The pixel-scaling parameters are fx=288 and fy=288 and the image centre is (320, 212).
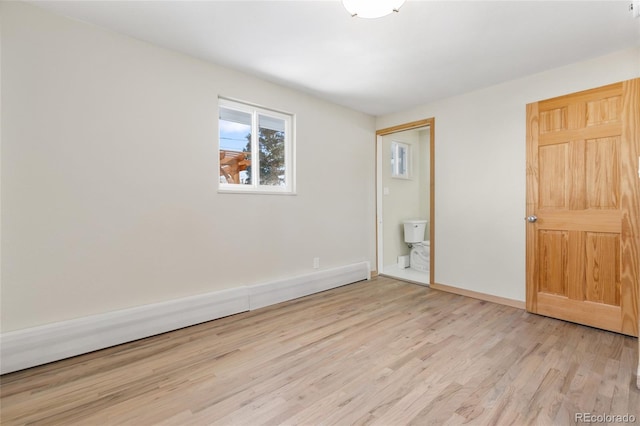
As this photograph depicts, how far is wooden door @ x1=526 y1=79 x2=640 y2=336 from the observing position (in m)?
2.38

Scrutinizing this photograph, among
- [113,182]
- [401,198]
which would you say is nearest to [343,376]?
[113,182]

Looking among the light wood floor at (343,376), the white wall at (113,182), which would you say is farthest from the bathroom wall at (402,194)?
the light wood floor at (343,376)

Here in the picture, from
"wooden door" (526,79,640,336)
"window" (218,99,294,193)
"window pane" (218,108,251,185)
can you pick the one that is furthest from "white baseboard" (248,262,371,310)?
"wooden door" (526,79,640,336)

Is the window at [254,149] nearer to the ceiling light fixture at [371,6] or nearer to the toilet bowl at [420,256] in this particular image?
the ceiling light fixture at [371,6]

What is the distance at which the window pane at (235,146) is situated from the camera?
293 cm

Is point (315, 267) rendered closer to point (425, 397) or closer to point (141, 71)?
point (425, 397)

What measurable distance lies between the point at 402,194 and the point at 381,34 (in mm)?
3135

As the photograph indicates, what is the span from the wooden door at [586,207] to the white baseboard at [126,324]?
2.55 metres

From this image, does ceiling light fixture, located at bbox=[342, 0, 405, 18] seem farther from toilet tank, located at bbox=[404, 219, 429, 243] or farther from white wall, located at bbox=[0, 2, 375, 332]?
toilet tank, located at bbox=[404, 219, 429, 243]

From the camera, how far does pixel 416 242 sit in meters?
4.88

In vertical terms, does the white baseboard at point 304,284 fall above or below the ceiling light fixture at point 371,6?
below

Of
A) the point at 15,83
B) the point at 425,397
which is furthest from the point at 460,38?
the point at 15,83

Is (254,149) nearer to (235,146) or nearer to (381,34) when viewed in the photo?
(235,146)

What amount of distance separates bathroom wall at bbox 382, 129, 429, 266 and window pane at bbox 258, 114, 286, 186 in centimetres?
186
